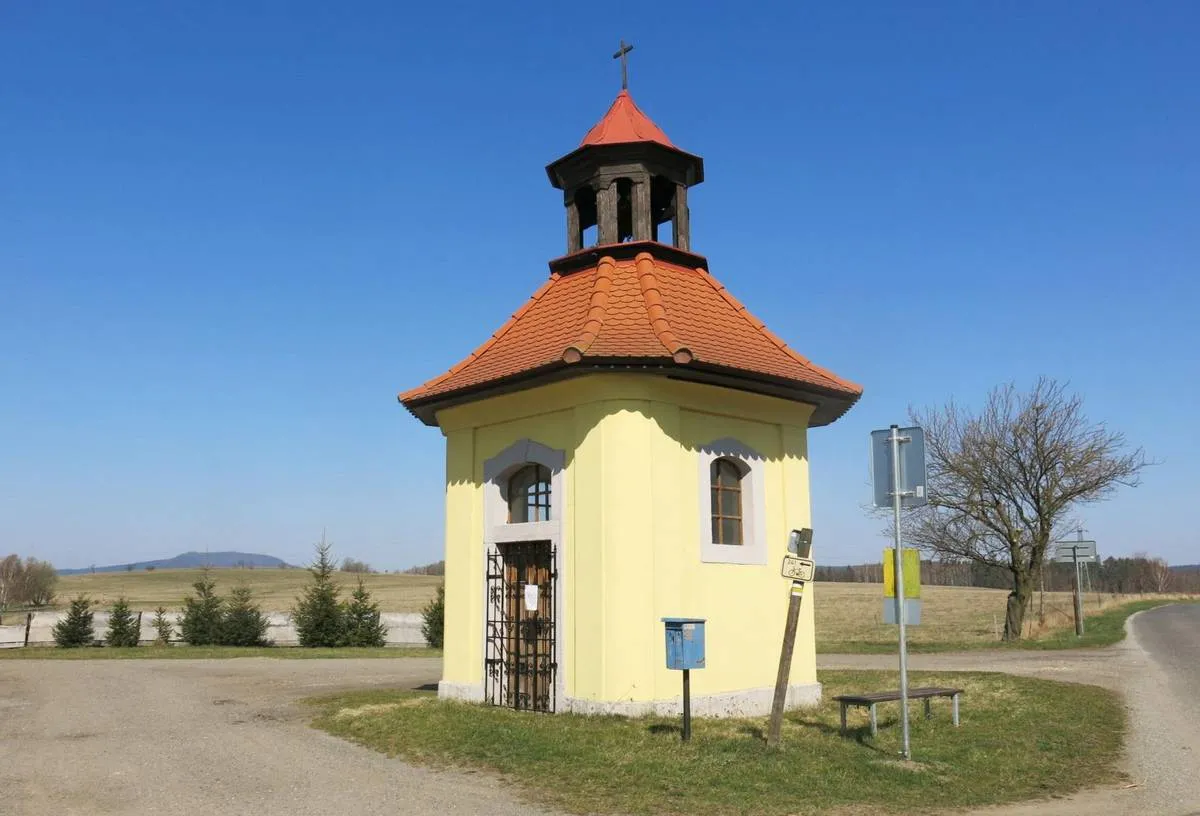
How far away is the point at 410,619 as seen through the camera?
104 ft

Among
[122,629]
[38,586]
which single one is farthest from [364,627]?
[38,586]

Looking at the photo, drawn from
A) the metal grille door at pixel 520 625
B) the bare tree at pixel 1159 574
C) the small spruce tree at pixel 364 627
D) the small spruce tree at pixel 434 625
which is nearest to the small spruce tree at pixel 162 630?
the small spruce tree at pixel 364 627

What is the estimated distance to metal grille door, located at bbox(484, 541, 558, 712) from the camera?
1180 centimetres

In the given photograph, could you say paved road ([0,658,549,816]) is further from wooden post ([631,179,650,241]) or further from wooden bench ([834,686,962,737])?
wooden post ([631,179,650,241])

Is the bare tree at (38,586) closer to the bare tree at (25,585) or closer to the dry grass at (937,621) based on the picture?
the bare tree at (25,585)

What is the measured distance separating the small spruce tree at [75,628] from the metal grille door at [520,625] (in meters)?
22.7

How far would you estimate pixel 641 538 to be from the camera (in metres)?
11.0

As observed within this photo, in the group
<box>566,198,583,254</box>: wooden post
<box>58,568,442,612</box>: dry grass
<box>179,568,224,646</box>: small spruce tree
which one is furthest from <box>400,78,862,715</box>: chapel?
<box>58,568,442,612</box>: dry grass

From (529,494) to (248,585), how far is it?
7358cm

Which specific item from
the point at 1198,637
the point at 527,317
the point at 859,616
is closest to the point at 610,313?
the point at 527,317

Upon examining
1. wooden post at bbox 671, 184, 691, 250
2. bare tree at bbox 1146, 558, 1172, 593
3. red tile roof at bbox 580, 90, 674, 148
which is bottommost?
bare tree at bbox 1146, 558, 1172, 593

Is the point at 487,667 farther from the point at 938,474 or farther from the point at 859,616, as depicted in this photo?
the point at 859,616

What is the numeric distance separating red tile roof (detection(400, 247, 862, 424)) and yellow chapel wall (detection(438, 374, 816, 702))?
45cm

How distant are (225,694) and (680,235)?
10.5 m
